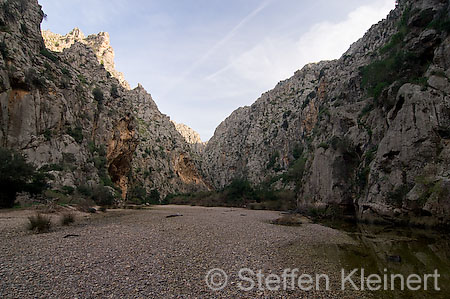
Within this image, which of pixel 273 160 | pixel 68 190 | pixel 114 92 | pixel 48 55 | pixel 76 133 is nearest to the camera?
pixel 68 190

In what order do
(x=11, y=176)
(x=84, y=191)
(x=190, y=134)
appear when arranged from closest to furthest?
(x=11, y=176), (x=84, y=191), (x=190, y=134)

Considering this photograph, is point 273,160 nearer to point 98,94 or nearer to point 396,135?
point 98,94

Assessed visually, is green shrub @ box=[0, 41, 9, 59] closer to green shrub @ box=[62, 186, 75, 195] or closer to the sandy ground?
green shrub @ box=[62, 186, 75, 195]

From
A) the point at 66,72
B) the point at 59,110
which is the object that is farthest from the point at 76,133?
the point at 66,72

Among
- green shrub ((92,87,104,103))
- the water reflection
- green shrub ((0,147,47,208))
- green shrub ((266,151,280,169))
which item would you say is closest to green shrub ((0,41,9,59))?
green shrub ((0,147,47,208))

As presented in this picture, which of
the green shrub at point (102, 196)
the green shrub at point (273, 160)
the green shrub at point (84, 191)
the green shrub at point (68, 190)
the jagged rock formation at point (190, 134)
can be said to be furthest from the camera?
the jagged rock formation at point (190, 134)

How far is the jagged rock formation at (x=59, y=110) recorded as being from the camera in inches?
967

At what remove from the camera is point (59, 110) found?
3053 centimetres

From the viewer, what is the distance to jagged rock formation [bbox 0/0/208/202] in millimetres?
24562

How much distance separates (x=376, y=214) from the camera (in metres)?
16.7

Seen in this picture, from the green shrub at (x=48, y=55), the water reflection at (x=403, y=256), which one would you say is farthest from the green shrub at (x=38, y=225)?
the green shrub at (x=48, y=55)

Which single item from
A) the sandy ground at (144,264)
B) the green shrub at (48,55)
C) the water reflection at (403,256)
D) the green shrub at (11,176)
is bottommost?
the water reflection at (403,256)

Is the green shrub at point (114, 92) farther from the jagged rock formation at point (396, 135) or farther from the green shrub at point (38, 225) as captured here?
the green shrub at point (38, 225)

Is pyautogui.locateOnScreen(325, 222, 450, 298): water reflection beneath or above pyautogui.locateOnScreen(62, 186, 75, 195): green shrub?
beneath
